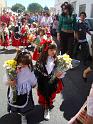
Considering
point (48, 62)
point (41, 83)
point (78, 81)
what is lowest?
point (78, 81)

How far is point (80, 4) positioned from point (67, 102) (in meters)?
24.5

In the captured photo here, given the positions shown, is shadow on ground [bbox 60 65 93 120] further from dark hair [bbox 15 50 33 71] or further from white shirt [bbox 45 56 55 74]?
dark hair [bbox 15 50 33 71]

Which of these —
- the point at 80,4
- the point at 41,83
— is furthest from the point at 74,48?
the point at 80,4

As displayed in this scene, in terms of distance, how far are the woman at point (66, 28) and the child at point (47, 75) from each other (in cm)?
398

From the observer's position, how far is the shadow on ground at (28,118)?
213 inches

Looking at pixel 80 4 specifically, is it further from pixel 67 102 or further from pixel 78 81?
pixel 67 102

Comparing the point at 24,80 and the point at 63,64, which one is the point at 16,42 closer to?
the point at 63,64

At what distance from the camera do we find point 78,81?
8.33 meters

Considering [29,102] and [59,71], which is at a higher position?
[59,71]

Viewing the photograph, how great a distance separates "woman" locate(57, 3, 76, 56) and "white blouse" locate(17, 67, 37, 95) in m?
4.46

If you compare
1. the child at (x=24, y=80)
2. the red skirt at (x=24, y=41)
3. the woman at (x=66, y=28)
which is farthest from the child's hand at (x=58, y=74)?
the red skirt at (x=24, y=41)

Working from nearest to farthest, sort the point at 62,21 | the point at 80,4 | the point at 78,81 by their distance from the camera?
the point at 78,81
the point at 62,21
the point at 80,4

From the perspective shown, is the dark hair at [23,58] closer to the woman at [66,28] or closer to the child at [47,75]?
the child at [47,75]

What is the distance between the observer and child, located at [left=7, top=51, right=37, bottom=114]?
16.6 ft
